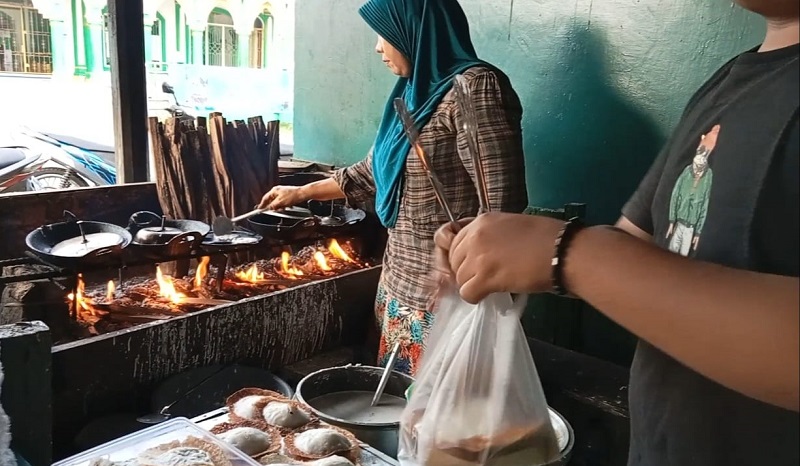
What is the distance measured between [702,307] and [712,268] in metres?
0.04

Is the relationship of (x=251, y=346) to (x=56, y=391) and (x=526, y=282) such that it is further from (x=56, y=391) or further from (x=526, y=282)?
(x=526, y=282)

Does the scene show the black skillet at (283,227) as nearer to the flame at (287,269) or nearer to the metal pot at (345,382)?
the flame at (287,269)

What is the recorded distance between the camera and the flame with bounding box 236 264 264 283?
10.6 ft

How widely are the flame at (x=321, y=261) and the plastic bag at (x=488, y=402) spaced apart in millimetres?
2302

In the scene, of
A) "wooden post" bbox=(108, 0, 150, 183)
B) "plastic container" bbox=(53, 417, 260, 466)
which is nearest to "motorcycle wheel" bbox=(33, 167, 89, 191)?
"wooden post" bbox=(108, 0, 150, 183)

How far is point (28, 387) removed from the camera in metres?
1.58

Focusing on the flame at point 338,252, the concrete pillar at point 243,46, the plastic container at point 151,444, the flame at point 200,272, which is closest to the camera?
the plastic container at point 151,444

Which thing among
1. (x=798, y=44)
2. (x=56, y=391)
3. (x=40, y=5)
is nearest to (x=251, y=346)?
(x=56, y=391)

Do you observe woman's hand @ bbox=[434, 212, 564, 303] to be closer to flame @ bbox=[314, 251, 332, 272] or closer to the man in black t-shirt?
the man in black t-shirt

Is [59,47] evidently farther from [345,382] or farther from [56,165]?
[345,382]

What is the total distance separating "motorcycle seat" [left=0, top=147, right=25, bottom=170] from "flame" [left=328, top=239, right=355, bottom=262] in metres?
3.44

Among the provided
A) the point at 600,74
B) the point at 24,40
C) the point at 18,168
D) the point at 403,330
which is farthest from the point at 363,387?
the point at 24,40

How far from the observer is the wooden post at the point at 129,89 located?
10.9 feet

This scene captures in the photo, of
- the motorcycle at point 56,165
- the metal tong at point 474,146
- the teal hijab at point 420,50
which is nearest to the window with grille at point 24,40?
the motorcycle at point 56,165
